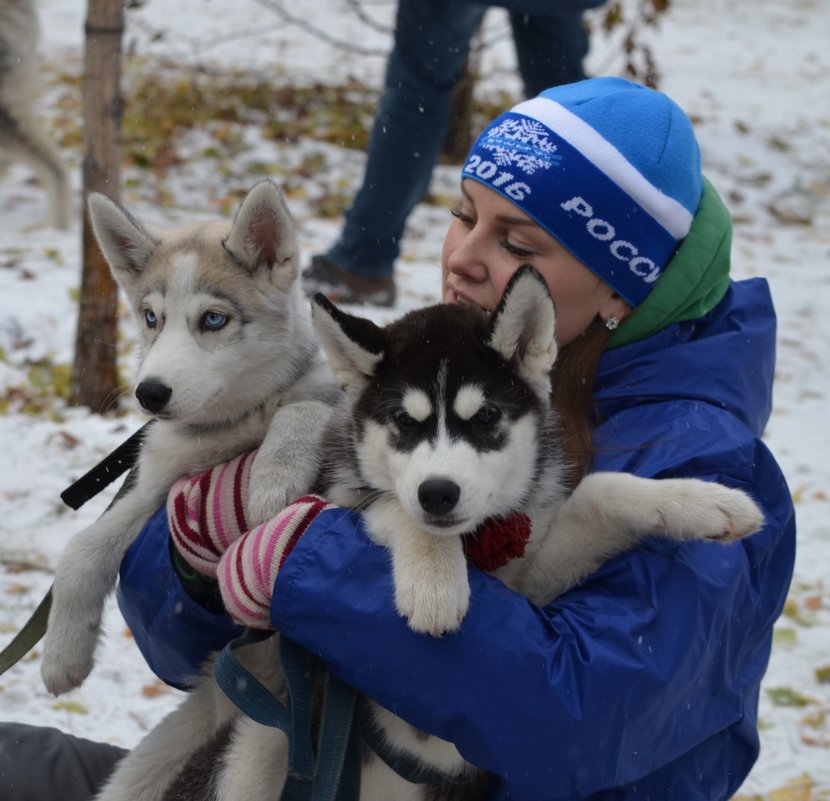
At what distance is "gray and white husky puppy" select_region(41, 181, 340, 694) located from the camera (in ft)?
8.46

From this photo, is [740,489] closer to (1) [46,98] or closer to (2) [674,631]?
(2) [674,631]

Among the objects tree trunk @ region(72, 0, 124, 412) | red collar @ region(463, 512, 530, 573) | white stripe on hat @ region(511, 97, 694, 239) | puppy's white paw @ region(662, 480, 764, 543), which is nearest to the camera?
puppy's white paw @ region(662, 480, 764, 543)

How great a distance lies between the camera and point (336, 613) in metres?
1.98

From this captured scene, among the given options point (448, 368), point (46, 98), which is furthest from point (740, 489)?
point (46, 98)

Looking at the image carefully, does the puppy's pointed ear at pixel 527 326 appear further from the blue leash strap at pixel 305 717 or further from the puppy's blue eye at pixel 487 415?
the blue leash strap at pixel 305 717

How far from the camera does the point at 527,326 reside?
223 cm

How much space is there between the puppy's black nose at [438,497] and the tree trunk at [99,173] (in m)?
3.26

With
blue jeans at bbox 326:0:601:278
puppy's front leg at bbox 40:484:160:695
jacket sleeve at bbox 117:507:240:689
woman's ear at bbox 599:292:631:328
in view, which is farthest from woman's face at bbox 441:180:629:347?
blue jeans at bbox 326:0:601:278

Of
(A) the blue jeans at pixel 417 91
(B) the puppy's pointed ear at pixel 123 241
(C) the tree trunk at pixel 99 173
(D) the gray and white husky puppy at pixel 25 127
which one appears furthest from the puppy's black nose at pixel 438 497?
(D) the gray and white husky puppy at pixel 25 127

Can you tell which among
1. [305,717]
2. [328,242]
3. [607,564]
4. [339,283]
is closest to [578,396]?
[607,564]

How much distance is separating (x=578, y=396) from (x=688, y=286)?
1.25ft

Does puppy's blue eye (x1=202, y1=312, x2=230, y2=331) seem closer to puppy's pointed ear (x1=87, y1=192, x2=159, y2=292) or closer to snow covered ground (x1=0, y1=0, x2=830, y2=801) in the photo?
puppy's pointed ear (x1=87, y1=192, x2=159, y2=292)

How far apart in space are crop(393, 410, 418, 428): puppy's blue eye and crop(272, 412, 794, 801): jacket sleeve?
24 cm

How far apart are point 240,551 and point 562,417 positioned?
2.85 ft
